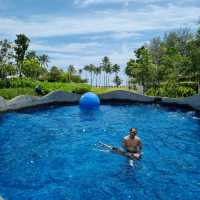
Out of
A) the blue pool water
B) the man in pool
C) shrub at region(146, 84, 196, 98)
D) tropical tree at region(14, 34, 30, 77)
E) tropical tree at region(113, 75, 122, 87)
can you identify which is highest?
tropical tree at region(14, 34, 30, 77)

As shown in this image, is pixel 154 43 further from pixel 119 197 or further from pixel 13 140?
pixel 119 197

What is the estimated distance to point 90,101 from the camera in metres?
27.5

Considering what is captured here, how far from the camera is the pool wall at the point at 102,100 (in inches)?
1077

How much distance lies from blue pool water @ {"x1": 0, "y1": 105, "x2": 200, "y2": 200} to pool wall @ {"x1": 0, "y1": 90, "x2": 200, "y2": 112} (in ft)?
9.38

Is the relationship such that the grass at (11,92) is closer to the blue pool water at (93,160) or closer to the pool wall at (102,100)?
the pool wall at (102,100)

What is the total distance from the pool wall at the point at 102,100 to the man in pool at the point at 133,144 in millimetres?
16053

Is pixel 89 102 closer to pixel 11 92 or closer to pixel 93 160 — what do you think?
pixel 11 92

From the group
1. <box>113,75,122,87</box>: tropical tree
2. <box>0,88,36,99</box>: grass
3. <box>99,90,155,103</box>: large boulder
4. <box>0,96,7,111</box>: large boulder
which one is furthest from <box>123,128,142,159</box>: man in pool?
<box>113,75,122,87</box>: tropical tree

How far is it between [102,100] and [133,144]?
2031 cm

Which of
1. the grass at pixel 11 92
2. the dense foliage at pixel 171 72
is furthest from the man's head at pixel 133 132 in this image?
the dense foliage at pixel 171 72

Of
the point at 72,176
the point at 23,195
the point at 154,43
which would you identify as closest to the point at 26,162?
the point at 72,176

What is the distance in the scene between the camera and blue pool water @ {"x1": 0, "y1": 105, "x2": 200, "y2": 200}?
10250 millimetres

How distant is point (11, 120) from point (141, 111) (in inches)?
407

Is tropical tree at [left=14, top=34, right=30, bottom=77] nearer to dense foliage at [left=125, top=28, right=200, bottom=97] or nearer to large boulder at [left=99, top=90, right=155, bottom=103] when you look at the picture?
dense foliage at [left=125, top=28, right=200, bottom=97]
